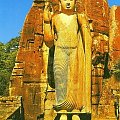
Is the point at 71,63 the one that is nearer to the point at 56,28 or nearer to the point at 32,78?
the point at 56,28

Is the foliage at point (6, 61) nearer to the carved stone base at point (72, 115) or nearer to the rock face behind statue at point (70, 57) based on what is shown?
the rock face behind statue at point (70, 57)

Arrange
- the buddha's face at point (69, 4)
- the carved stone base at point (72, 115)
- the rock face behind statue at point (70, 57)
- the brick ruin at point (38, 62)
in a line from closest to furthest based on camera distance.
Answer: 1. the carved stone base at point (72, 115)
2. the rock face behind statue at point (70, 57)
3. the buddha's face at point (69, 4)
4. the brick ruin at point (38, 62)

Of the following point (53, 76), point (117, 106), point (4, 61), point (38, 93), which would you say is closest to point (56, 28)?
point (53, 76)

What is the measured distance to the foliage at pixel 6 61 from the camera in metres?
30.7

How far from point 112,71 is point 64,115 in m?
9.20

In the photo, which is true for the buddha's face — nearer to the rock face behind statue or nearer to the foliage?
the rock face behind statue

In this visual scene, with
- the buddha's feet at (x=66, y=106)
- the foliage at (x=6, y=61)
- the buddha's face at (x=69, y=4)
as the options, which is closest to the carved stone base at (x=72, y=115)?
the buddha's feet at (x=66, y=106)

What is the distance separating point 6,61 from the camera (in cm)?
3478

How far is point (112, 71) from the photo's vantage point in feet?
56.6

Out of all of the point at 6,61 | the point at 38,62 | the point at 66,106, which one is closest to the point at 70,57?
the point at 66,106

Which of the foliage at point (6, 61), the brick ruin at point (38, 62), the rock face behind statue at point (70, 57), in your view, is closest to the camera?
the rock face behind statue at point (70, 57)

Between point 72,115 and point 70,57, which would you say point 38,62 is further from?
point 72,115

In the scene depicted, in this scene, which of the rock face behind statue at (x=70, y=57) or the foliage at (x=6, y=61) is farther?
the foliage at (x=6, y=61)

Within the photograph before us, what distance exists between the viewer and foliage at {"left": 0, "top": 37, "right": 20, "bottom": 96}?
3074 cm
